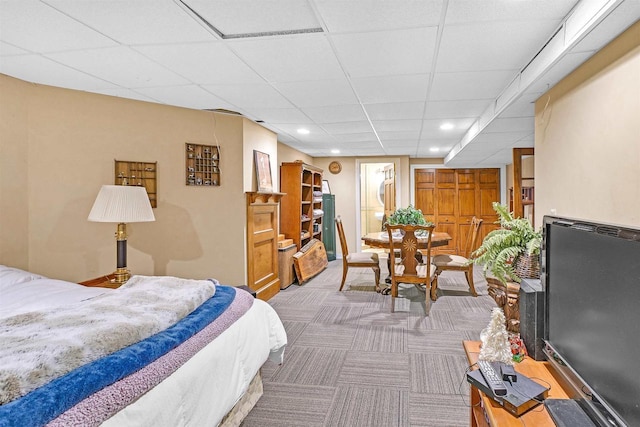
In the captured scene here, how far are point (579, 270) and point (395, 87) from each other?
229 cm

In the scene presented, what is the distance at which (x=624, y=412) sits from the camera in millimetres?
924

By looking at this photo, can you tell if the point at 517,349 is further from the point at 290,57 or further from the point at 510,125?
the point at 510,125

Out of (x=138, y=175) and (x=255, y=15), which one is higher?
(x=255, y=15)

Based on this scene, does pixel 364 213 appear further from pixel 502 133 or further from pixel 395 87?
pixel 395 87

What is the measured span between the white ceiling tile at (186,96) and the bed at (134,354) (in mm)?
1768

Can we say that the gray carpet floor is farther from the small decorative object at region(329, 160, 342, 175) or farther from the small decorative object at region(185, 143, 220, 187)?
the small decorative object at region(329, 160, 342, 175)

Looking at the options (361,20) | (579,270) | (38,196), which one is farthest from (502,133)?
(38,196)

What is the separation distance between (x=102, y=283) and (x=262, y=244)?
6.23 ft

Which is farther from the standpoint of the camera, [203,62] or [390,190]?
[390,190]

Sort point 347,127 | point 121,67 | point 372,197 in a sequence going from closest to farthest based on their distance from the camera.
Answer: point 121,67 < point 347,127 < point 372,197

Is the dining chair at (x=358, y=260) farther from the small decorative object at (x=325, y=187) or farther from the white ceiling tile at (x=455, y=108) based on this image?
the small decorative object at (x=325, y=187)

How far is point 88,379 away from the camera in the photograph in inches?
45.4

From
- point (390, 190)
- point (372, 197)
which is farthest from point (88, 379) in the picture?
point (372, 197)

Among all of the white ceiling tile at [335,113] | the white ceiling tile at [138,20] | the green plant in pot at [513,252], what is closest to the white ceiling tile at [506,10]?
the green plant in pot at [513,252]
